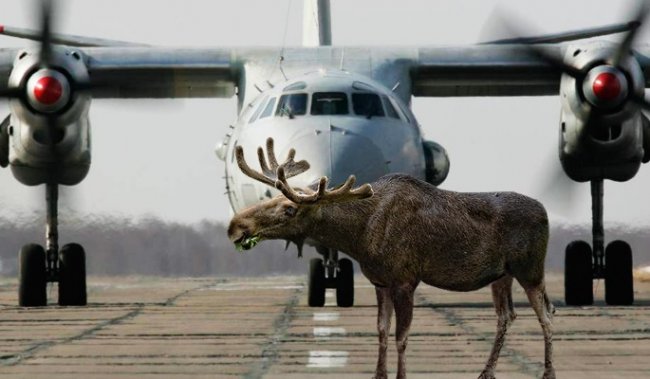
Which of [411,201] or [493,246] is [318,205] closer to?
[411,201]

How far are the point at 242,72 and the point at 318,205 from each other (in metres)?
12.9

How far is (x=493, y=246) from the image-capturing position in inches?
316

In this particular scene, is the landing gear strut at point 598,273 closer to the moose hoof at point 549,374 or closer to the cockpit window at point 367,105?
the cockpit window at point 367,105

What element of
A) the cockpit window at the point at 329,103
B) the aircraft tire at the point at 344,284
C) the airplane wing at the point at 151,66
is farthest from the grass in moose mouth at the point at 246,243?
the airplane wing at the point at 151,66

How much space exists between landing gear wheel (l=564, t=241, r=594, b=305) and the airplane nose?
443cm

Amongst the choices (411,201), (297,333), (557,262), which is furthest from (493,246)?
(557,262)

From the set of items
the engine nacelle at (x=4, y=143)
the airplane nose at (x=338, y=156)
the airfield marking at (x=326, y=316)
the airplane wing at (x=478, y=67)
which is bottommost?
the airfield marking at (x=326, y=316)

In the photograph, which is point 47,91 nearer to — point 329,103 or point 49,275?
point 49,275

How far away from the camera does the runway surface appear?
32.2ft

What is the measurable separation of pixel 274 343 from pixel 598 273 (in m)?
8.31

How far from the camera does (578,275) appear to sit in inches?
742

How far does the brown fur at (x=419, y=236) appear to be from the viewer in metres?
7.65

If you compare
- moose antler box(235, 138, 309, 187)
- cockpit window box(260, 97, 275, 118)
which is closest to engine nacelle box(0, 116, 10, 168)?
cockpit window box(260, 97, 275, 118)

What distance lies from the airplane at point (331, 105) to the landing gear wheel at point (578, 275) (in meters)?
0.02
